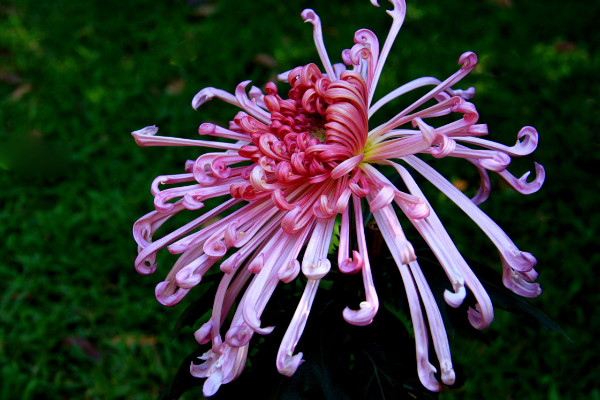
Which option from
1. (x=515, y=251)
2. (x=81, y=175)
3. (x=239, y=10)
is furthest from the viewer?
(x=239, y=10)

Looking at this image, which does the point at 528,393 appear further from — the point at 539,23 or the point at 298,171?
the point at 539,23

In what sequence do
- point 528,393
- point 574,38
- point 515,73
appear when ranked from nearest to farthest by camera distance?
point 528,393 → point 515,73 → point 574,38

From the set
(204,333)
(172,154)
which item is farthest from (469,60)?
(172,154)

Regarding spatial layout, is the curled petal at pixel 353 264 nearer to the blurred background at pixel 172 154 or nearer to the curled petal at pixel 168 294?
the curled petal at pixel 168 294

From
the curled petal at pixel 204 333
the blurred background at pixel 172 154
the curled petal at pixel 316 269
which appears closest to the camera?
the curled petal at pixel 316 269

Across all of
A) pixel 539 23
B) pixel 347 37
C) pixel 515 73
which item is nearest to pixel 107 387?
pixel 347 37

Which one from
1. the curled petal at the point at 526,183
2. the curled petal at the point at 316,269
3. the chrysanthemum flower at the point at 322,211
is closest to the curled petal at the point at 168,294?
the chrysanthemum flower at the point at 322,211

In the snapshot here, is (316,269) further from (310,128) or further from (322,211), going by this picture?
(310,128)
